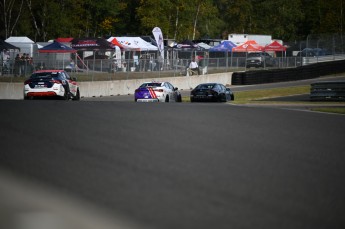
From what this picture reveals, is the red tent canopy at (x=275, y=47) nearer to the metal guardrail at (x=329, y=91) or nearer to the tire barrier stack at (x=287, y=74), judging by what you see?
the tire barrier stack at (x=287, y=74)

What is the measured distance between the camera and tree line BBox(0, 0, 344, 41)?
78.9 metres

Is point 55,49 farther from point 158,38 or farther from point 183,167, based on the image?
point 183,167

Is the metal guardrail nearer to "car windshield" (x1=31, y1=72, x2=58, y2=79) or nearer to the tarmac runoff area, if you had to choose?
"car windshield" (x1=31, y1=72, x2=58, y2=79)

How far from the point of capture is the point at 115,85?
4584 cm

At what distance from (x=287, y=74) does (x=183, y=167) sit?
51527mm

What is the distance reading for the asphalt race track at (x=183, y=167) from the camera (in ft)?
19.0

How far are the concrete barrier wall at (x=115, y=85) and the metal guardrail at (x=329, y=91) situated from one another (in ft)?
40.2

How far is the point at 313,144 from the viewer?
889 centimetres

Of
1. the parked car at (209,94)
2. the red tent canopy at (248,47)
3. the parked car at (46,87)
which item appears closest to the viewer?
the parked car at (46,87)

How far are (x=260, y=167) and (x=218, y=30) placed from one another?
348 ft

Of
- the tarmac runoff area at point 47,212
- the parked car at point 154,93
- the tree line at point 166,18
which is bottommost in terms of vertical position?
the tarmac runoff area at point 47,212

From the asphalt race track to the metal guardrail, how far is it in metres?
27.0

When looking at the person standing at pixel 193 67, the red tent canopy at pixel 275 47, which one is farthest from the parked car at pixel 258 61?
the person standing at pixel 193 67

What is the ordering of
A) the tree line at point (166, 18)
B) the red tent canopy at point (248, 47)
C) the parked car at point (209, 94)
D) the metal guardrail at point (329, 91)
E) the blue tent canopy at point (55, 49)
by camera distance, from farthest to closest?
the tree line at point (166, 18) < the red tent canopy at point (248, 47) < the blue tent canopy at point (55, 49) < the parked car at point (209, 94) < the metal guardrail at point (329, 91)
